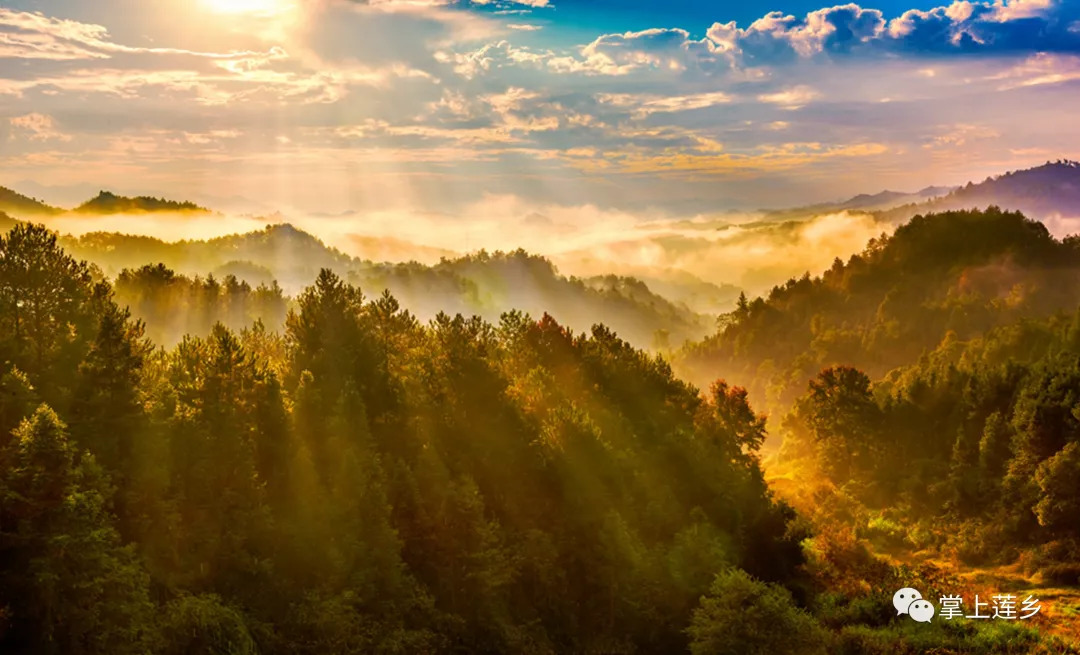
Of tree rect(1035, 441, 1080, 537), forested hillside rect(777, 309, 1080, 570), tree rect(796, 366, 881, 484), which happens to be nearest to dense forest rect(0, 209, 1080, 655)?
tree rect(1035, 441, 1080, 537)

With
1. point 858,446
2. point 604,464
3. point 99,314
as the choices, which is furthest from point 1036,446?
point 99,314

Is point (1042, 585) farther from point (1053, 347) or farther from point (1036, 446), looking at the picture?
point (1053, 347)

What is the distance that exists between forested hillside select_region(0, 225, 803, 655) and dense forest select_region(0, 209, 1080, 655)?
0.46 feet

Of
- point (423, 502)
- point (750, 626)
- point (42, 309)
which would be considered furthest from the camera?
point (423, 502)

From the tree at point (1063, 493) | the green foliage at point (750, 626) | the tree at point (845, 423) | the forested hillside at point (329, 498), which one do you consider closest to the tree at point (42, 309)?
the forested hillside at point (329, 498)

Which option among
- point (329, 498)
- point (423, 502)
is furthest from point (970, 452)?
point (329, 498)

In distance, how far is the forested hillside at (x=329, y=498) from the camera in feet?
104

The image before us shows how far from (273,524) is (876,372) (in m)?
165

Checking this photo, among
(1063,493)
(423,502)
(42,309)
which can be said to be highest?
(42,309)

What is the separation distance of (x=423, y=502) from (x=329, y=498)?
A: 21.0 ft

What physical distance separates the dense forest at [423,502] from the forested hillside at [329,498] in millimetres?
139

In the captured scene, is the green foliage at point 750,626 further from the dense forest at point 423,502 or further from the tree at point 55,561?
the tree at point 55,561

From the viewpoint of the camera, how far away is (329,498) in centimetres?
4359

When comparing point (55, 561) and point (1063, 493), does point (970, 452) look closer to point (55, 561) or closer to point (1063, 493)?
point (1063, 493)
